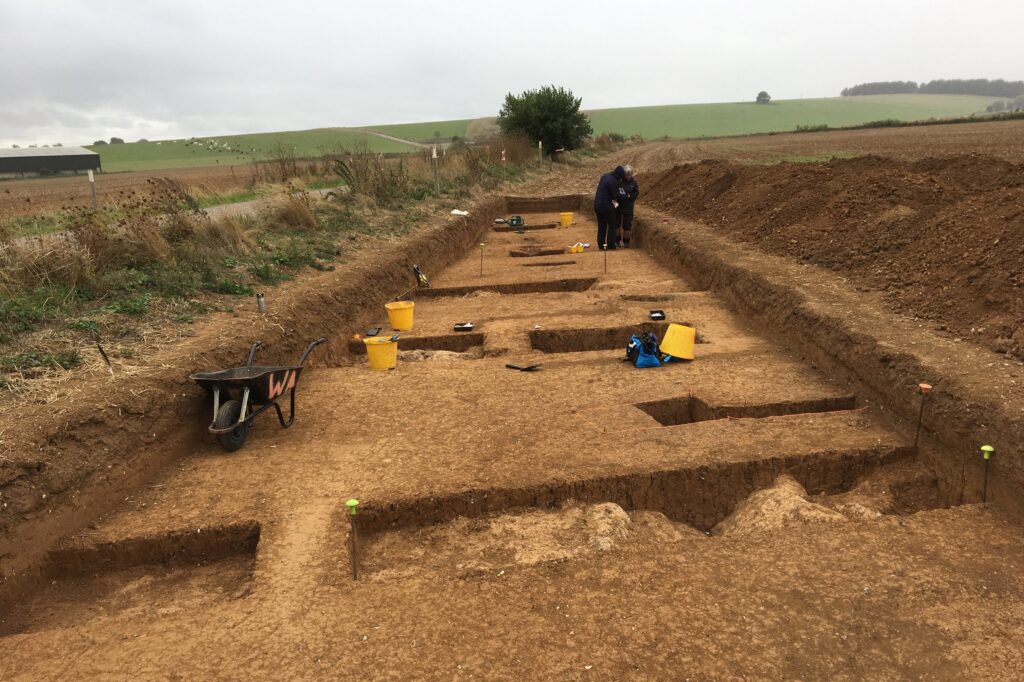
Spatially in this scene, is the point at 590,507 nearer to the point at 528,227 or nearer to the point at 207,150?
→ the point at 528,227

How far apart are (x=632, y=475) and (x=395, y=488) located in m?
1.54

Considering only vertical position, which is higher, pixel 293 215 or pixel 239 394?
pixel 293 215

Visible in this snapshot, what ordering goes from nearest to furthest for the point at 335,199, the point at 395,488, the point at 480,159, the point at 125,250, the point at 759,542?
the point at 759,542, the point at 395,488, the point at 125,250, the point at 335,199, the point at 480,159

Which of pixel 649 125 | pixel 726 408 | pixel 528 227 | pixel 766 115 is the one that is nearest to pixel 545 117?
pixel 528 227

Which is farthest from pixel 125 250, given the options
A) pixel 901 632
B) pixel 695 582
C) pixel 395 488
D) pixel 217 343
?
pixel 901 632

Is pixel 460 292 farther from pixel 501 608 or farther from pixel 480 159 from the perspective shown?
pixel 480 159

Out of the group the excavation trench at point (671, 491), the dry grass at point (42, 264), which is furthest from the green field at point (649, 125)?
the excavation trench at point (671, 491)

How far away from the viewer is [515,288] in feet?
32.9

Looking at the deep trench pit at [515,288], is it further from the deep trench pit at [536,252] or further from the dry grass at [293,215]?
the deep trench pit at [536,252]

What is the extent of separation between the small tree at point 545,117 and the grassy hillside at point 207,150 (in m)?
18.3

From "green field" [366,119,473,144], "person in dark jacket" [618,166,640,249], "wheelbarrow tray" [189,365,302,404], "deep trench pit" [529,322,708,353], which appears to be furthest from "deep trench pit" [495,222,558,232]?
"green field" [366,119,473,144]

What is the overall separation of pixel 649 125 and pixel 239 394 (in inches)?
3658

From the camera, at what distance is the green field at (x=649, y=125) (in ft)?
214

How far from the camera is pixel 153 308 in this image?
6305mm
